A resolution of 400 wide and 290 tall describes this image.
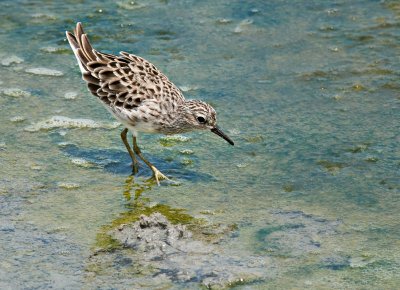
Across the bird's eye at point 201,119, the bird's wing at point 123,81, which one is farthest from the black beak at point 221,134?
the bird's wing at point 123,81

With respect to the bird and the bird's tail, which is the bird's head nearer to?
the bird

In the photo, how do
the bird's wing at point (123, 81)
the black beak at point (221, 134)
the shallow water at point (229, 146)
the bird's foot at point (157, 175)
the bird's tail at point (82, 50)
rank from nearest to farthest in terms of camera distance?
1. the shallow water at point (229, 146)
2. the bird's foot at point (157, 175)
3. the black beak at point (221, 134)
4. the bird's wing at point (123, 81)
5. the bird's tail at point (82, 50)

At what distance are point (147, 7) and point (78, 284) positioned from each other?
21.0 feet

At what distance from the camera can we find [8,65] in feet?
34.7

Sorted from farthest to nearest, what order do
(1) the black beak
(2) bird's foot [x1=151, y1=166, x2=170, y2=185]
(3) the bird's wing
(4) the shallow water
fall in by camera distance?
1. (3) the bird's wing
2. (1) the black beak
3. (2) bird's foot [x1=151, y1=166, x2=170, y2=185]
4. (4) the shallow water

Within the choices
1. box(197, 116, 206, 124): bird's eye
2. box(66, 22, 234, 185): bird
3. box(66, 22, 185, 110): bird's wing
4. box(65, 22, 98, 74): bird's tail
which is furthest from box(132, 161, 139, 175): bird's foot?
box(65, 22, 98, 74): bird's tail

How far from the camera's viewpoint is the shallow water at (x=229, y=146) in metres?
6.91

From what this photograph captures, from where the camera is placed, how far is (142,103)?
8609mm

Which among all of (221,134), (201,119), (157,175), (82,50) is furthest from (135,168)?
(82,50)

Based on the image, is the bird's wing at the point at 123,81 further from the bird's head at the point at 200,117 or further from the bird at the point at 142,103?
the bird's head at the point at 200,117

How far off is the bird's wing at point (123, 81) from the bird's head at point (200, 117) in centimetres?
21

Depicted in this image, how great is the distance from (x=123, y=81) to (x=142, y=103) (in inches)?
12.0

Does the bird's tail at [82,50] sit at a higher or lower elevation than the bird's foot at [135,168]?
higher

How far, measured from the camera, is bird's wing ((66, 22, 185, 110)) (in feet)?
28.2
